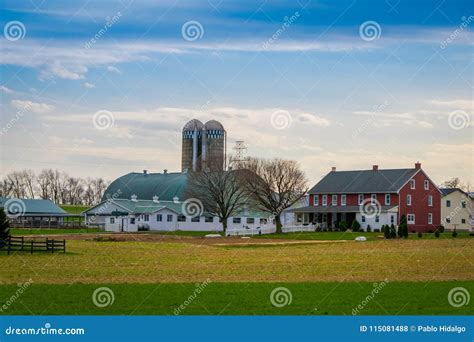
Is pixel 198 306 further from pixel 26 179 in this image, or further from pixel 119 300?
pixel 26 179

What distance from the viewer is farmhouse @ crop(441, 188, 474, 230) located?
86.4 metres

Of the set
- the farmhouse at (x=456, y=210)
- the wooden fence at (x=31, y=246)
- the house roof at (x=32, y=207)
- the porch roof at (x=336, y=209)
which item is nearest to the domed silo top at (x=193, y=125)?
the porch roof at (x=336, y=209)

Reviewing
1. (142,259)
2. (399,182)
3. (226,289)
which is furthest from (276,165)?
(226,289)

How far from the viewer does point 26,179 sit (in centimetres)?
6228

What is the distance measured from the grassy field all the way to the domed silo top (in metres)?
67.4

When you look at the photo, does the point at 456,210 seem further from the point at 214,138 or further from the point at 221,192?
the point at 214,138

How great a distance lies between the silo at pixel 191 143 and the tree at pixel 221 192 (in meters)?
19.9

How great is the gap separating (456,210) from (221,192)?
27726mm

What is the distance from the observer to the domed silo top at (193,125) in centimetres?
11044

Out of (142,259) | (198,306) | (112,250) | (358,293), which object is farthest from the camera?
(112,250)

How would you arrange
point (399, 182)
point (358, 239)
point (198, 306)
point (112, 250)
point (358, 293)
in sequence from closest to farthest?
point (198, 306)
point (358, 293)
point (112, 250)
point (358, 239)
point (399, 182)

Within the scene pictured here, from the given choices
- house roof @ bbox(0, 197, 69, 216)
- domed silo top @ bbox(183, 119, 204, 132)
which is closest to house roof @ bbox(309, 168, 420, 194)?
domed silo top @ bbox(183, 119, 204, 132)

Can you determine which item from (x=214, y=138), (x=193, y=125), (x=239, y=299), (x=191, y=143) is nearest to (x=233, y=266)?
(x=239, y=299)

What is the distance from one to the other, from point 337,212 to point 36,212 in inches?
1359
